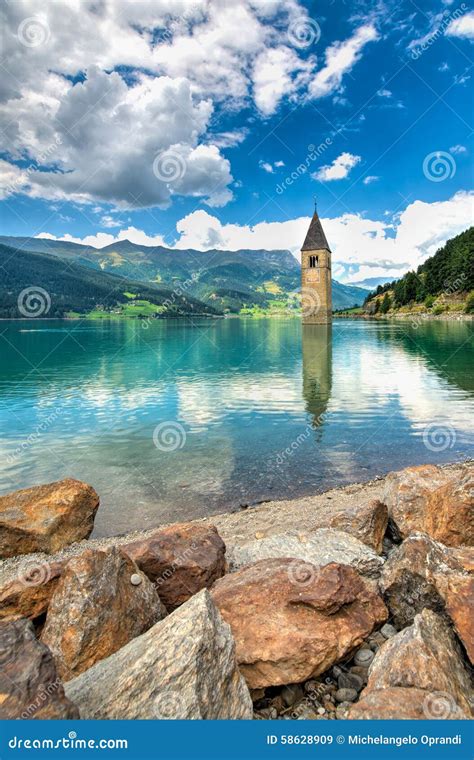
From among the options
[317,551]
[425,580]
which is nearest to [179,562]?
[317,551]

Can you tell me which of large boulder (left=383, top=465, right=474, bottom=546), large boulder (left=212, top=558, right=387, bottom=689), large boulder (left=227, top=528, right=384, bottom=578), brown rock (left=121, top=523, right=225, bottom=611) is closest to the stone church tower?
large boulder (left=383, top=465, right=474, bottom=546)

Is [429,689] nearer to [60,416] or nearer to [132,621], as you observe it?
[132,621]

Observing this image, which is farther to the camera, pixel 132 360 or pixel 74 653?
pixel 132 360

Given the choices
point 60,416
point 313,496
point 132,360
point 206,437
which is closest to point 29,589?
point 313,496

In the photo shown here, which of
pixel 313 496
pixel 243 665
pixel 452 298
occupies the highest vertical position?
pixel 452 298

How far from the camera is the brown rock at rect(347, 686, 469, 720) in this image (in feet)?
15.3

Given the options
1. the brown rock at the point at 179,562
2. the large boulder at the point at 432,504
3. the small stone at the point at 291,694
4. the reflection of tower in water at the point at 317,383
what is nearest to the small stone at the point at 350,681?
the small stone at the point at 291,694

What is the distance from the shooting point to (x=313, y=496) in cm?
1603

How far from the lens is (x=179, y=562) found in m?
7.86

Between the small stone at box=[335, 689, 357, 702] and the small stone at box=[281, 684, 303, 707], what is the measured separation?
51 centimetres

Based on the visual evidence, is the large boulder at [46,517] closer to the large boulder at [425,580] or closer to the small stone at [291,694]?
the small stone at [291,694]

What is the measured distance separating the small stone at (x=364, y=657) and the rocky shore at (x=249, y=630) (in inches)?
0.7

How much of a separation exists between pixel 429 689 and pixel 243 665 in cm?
238

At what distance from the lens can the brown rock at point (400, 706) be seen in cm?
466
